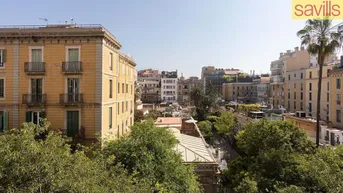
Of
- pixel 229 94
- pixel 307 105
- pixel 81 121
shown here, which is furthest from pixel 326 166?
pixel 229 94

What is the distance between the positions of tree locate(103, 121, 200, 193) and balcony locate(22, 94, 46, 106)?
968cm

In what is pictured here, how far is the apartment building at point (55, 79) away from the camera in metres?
21.3

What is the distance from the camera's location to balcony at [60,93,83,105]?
21.1 metres

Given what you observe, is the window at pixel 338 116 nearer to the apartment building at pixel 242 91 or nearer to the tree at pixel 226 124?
the tree at pixel 226 124

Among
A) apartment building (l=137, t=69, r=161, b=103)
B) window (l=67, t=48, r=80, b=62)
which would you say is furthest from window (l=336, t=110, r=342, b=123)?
apartment building (l=137, t=69, r=161, b=103)

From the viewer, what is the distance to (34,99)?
21.5 meters

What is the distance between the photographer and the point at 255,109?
160 ft

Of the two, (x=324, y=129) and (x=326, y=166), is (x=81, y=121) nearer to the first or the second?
(x=326, y=166)

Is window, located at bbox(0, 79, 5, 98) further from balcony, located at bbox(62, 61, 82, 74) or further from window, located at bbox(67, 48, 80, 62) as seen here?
window, located at bbox(67, 48, 80, 62)

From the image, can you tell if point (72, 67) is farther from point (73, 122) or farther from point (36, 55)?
point (73, 122)

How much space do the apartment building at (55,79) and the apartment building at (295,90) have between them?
149ft

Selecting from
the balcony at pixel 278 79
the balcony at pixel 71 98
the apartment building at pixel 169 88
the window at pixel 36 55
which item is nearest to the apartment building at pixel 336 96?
the balcony at pixel 278 79

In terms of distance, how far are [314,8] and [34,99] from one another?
20.9 meters

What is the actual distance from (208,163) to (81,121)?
424 inches
